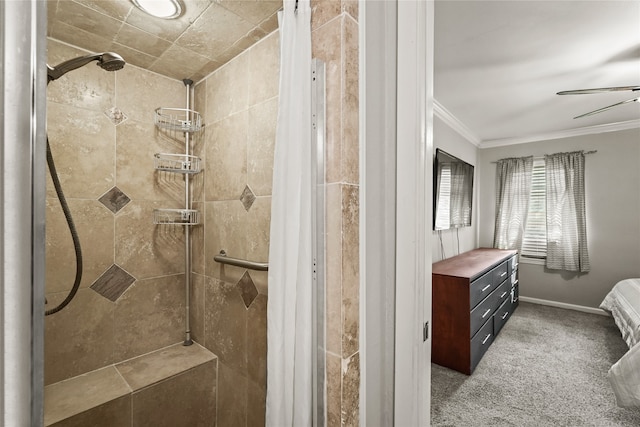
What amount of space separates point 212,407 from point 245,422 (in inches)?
10.6

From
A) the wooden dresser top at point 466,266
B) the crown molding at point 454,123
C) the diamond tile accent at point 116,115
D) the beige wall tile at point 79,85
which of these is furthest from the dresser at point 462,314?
the beige wall tile at point 79,85

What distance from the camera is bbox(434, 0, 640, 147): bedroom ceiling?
1.71 metres

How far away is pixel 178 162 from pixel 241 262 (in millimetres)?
868

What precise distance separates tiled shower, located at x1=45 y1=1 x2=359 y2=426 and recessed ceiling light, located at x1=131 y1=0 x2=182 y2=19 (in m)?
0.37

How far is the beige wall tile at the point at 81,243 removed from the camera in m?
1.45

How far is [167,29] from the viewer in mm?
1394

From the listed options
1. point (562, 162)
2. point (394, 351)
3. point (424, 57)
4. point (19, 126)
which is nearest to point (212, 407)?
point (394, 351)

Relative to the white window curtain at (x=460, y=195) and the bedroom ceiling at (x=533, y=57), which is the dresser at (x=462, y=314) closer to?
the white window curtain at (x=460, y=195)

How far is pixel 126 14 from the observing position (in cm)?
129

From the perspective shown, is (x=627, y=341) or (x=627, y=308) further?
(x=627, y=308)

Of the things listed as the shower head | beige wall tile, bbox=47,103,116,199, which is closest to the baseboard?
beige wall tile, bbox=47,103,116,199

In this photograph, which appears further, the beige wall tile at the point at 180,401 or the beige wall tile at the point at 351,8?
the beige wall tile at the point at 180,401

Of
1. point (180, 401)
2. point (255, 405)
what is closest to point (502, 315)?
point (255, 405)

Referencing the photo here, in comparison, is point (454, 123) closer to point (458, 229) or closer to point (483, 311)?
point (458, 229)
